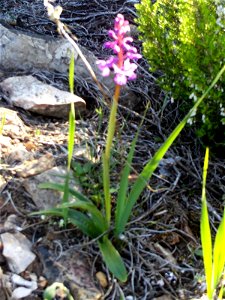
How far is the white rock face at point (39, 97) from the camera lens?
301cm

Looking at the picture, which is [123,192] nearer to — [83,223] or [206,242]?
[83,223]

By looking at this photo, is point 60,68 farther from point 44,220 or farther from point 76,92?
point 44,220

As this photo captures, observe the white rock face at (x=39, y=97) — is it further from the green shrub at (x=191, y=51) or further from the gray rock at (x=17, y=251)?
the gray rock at (x=17, y=251)

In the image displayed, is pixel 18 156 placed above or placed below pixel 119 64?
below

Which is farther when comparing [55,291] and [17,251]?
[17,251]

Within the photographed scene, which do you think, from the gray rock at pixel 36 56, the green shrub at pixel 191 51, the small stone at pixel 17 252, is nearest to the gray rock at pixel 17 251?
the small stone at pixel 17 252

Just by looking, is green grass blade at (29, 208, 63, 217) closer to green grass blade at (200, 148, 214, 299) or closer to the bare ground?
the bare ground

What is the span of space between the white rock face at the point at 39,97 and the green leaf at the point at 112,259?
0.92 metres

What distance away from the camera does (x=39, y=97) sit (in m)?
3.03

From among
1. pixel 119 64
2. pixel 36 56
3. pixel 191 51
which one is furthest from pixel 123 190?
pixel 36 56

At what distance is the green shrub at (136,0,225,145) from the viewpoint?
8.75ft

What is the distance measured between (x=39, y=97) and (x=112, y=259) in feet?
3.60

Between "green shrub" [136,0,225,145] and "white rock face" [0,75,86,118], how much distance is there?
1.47ft

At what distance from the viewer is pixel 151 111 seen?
314 centimetres
